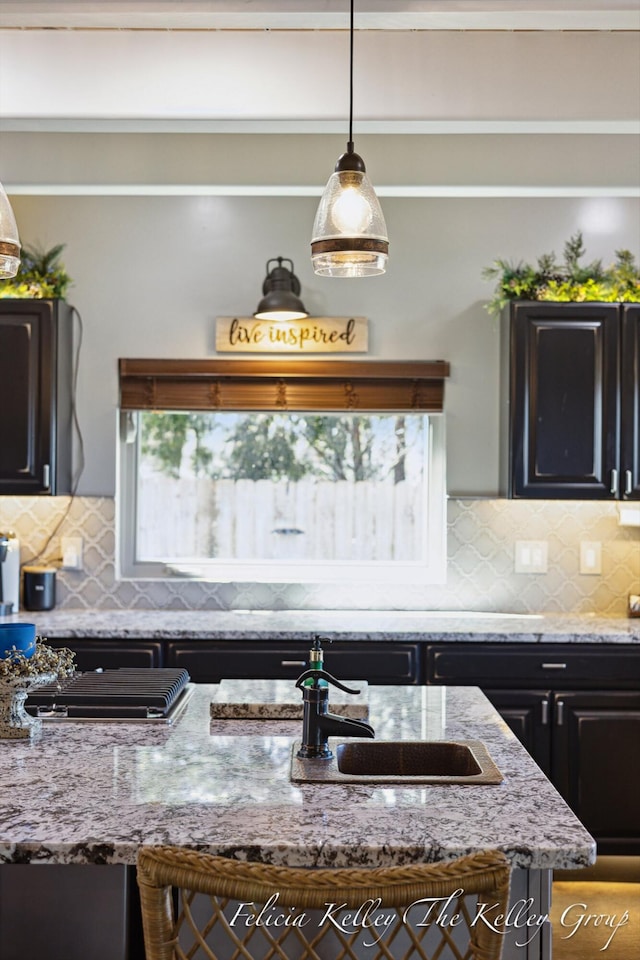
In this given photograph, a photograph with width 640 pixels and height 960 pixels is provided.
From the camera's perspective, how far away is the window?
4.66m

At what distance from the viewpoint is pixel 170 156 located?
4.18 metres

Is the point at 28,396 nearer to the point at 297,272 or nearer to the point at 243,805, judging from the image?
the point at 297,272

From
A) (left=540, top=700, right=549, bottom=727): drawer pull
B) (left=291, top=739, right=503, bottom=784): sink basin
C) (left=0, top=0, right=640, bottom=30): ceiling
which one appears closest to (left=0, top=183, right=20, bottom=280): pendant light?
(left=0, top=0, right=640, bottom=30): ceiling

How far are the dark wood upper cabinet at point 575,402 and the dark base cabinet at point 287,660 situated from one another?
36.3 inches

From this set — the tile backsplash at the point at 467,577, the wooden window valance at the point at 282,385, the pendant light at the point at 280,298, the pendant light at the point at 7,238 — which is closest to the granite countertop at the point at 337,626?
the tile backsplash at the point at 467,577

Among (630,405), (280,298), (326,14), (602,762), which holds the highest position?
(326,14)

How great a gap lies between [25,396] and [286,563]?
4.78ft

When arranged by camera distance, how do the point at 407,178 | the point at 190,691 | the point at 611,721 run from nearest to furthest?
the point at 190,691, the point at 611,721, the point at 407,178

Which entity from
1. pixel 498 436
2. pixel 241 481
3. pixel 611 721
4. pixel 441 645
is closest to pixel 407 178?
pixel 498 436

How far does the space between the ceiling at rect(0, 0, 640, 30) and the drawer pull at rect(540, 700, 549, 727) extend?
2.50m

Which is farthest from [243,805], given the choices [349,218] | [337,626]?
[337,626]

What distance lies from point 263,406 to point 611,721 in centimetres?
208

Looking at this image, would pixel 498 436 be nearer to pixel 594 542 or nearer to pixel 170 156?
pixel 594 542

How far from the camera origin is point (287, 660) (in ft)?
12.7
